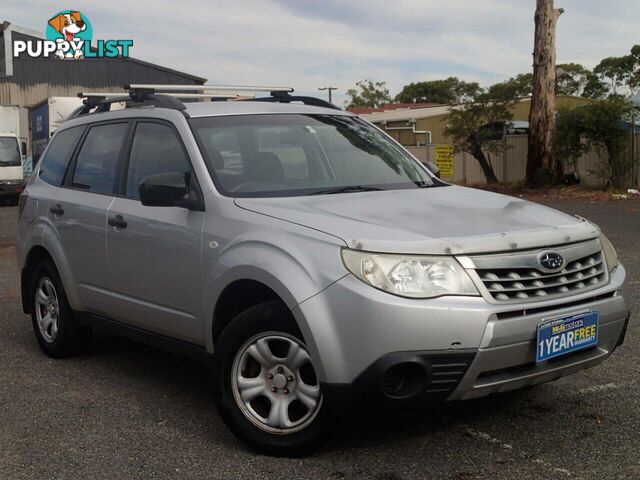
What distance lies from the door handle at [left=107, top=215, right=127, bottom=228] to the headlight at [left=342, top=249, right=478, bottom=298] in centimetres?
193

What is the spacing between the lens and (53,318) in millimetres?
6062

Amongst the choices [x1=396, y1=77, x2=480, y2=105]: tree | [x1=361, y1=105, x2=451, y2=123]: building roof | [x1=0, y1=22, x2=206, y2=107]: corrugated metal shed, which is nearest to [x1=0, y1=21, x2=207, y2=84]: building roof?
[x1=0, y1=22, x2=206, y2=107]: corrugated metal shed

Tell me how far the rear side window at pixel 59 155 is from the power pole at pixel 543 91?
17.1 metres

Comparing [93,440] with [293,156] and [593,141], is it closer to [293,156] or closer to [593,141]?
[293,156]

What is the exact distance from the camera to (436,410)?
15.1 ft

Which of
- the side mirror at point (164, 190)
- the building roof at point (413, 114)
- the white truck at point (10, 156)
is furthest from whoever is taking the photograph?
the building roof at point (413, 114)

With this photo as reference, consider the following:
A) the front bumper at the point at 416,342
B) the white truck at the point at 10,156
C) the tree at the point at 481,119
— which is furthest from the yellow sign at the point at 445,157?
the front bumper at the point at 416,342

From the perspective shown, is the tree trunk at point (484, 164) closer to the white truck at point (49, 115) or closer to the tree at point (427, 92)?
the white truck at point (49, 115)

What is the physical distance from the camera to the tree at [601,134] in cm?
2055

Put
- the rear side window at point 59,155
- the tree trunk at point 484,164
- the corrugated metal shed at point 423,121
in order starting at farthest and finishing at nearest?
the corrugated metal shed at point 423,121, the tree trunk at point 484,164, the rear side window at point 59,155

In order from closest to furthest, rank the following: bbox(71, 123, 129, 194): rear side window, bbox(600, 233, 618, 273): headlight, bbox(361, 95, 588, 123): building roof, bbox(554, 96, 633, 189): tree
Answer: bbox(600, 233, 618, 273): headlight → bbox(71, 123, 129, 194): rear side window → bbox(554, 96, 633, 189): tree → bbox(361, 95, 588, 123): building roof

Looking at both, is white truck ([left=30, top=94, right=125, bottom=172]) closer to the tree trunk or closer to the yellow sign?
the yellow sign

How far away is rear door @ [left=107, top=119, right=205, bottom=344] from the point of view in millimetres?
4477

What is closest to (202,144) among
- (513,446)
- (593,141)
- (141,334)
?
(141,334)
